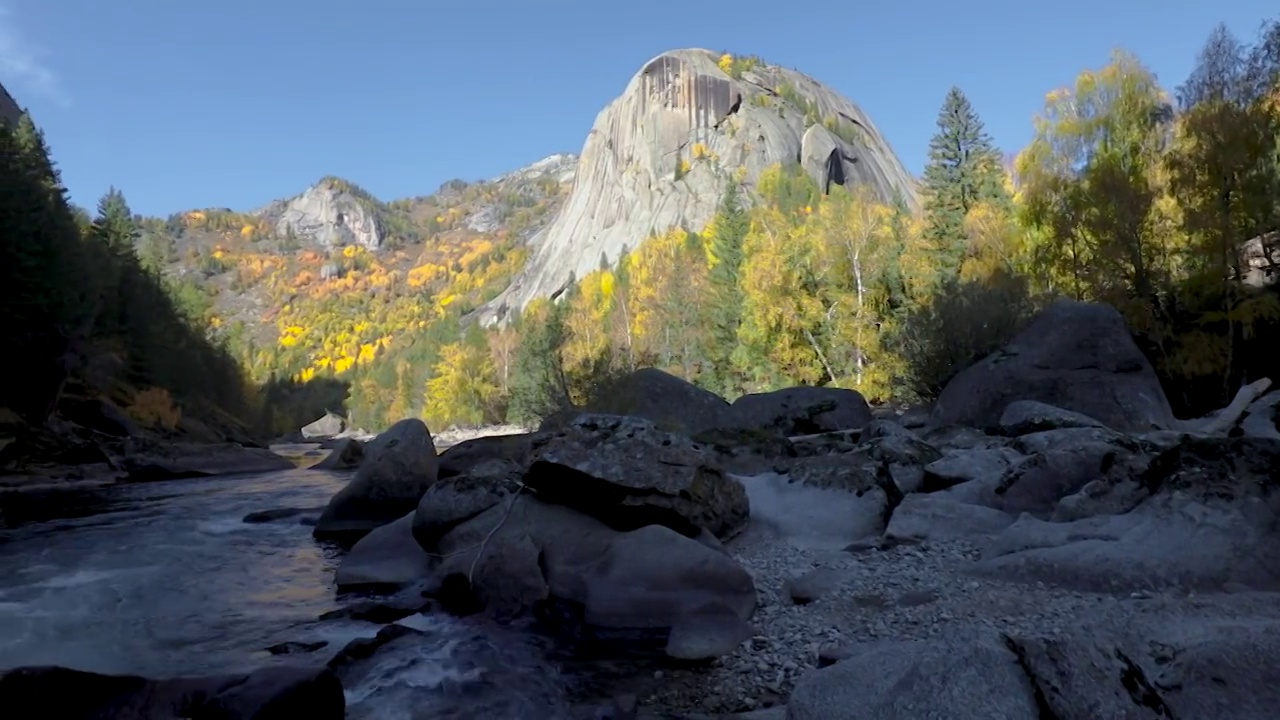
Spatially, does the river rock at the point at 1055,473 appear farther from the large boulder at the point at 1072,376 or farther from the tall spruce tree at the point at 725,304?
the tall spruce tree at the point at 725,304

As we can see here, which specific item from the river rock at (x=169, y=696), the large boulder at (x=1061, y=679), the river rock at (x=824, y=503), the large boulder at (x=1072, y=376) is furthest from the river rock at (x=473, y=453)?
the large boulder at (x=1061, y=679)

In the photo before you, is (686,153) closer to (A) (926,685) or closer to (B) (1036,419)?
(B) (1036,419)

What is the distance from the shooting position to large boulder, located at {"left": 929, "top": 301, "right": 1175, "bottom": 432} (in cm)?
1498

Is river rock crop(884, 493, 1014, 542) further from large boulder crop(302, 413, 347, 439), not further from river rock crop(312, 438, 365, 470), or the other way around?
large boulder crop(302, 413, 347, 439)

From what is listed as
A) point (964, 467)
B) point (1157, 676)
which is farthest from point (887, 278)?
point (1157, 676)

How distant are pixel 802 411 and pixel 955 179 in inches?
1053

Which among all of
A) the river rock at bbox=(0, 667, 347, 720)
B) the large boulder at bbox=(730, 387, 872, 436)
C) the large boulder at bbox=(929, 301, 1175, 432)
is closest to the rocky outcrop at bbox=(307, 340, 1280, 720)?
the river rock at bbox=(0, 667, 347, 720)

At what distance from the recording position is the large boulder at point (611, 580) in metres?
6.93

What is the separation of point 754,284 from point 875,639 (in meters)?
32.7

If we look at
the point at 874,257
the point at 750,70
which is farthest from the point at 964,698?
the point at 750,70

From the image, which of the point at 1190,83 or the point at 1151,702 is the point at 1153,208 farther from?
the point at 1151,702

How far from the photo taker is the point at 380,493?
1389cm

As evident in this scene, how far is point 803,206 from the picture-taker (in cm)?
5916

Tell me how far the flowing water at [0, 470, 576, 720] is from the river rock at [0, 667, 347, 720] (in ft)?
1.50
